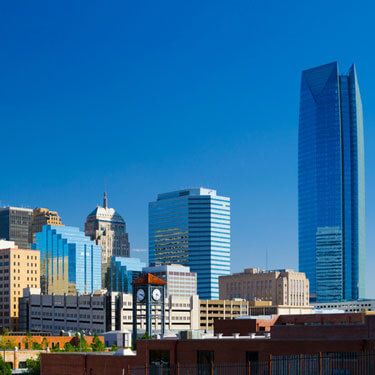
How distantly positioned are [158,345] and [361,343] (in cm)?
2036

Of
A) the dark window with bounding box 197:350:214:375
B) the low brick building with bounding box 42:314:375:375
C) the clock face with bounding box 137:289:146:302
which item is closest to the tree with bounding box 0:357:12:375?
the clock face with bounding box 137:289:146:302

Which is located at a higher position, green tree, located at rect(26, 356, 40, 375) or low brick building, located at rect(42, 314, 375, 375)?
low brick building, located at rect(42, 314, 375, 375)

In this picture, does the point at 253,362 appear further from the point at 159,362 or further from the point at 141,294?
the point at 141,294

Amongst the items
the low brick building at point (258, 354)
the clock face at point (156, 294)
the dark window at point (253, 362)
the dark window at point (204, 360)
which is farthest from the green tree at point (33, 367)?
the dark window at point (253, 362)

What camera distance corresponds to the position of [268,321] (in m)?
120

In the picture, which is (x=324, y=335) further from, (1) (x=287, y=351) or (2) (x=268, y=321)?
(2) (x=268, y=321)

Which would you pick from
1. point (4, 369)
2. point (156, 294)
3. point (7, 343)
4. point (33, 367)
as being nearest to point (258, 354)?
point (4, 369)

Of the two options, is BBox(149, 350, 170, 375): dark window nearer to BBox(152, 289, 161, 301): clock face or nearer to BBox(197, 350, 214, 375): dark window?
BBox(197, 350, 214, 375): dark window

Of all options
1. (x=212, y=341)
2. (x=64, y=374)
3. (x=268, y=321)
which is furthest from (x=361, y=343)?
(x=268, y=321)

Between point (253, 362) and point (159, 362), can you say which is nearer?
point (253, 362)

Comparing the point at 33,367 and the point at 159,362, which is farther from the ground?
the point at 159,362

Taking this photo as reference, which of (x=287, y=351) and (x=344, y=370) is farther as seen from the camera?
(x=287, y=351)

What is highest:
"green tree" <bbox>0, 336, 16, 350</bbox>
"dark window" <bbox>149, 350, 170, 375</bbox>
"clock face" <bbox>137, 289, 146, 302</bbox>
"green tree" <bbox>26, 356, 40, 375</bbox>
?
"clock face" <bbox>137, 289, 146, 302</bbox>

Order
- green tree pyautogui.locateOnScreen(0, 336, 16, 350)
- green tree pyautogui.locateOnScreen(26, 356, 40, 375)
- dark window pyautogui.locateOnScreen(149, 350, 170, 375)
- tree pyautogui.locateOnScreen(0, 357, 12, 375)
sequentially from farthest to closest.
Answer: green tree pyautogui.locateOnScreen(0, 336, 16, 350), green tree pyautogui.locateOnScreen(26, 356, 40, 375), tree pyautogui.locateOnScreen(0, 357, 12, 375), dark window pyautogui.locateOnScreen(149, 350, 170, 375)
